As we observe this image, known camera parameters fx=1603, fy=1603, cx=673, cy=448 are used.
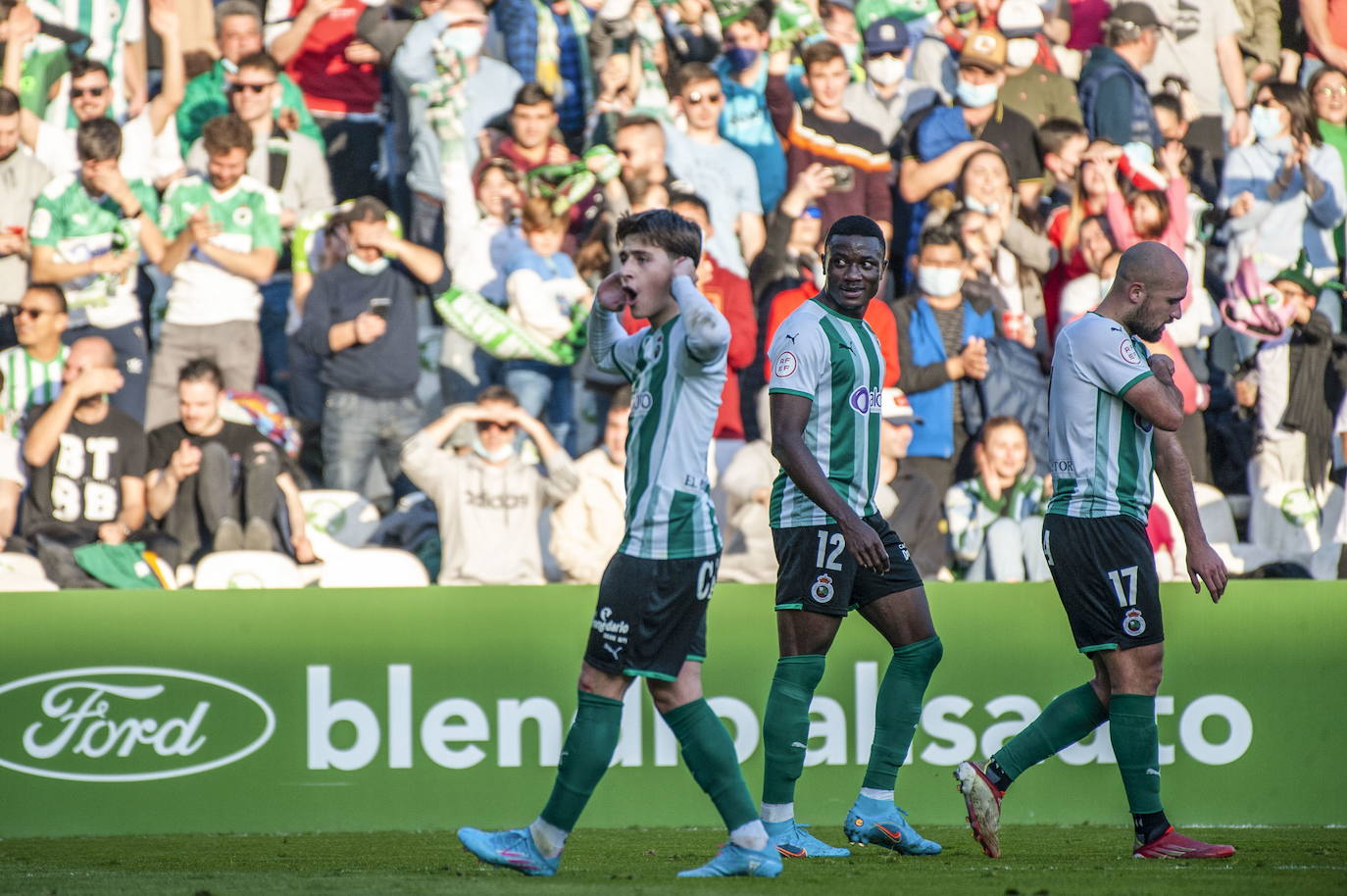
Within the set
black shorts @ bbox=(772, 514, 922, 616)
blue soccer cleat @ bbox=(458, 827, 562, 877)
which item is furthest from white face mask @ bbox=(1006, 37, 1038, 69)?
blue soccer cleat @ bbox=(458, 827, 562, 877)

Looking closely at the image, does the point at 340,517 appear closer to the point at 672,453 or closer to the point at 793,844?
the point at 793,844

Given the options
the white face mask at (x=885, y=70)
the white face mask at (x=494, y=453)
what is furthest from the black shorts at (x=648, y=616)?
the white face mask at (x=885, y=70)

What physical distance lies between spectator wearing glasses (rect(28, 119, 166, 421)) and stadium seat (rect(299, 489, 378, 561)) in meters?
1.14

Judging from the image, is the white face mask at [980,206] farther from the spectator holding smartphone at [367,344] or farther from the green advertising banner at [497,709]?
the spectator holding smartphone at [367,344]

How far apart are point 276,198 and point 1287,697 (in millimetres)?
6115

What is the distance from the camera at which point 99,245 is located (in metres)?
9.17

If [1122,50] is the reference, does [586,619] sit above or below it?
below

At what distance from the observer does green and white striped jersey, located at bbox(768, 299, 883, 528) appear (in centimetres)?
547

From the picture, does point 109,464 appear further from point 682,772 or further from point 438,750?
point 682,772

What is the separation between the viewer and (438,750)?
732 cm

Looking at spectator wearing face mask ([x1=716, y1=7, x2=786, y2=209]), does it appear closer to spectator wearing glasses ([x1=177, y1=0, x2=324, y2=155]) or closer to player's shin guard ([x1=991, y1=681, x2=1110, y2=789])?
spectator wearing glasses ([x1=177, y1=0, x2=324, y2=155])

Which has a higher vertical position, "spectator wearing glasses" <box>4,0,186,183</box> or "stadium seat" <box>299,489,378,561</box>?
"spectator wearing glasses" <box>4,0,186,183</box>

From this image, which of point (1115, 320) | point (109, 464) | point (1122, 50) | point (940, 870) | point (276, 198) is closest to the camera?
point (940, 870)

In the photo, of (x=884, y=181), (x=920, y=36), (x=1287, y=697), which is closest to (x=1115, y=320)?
(x=1287, y=697)
